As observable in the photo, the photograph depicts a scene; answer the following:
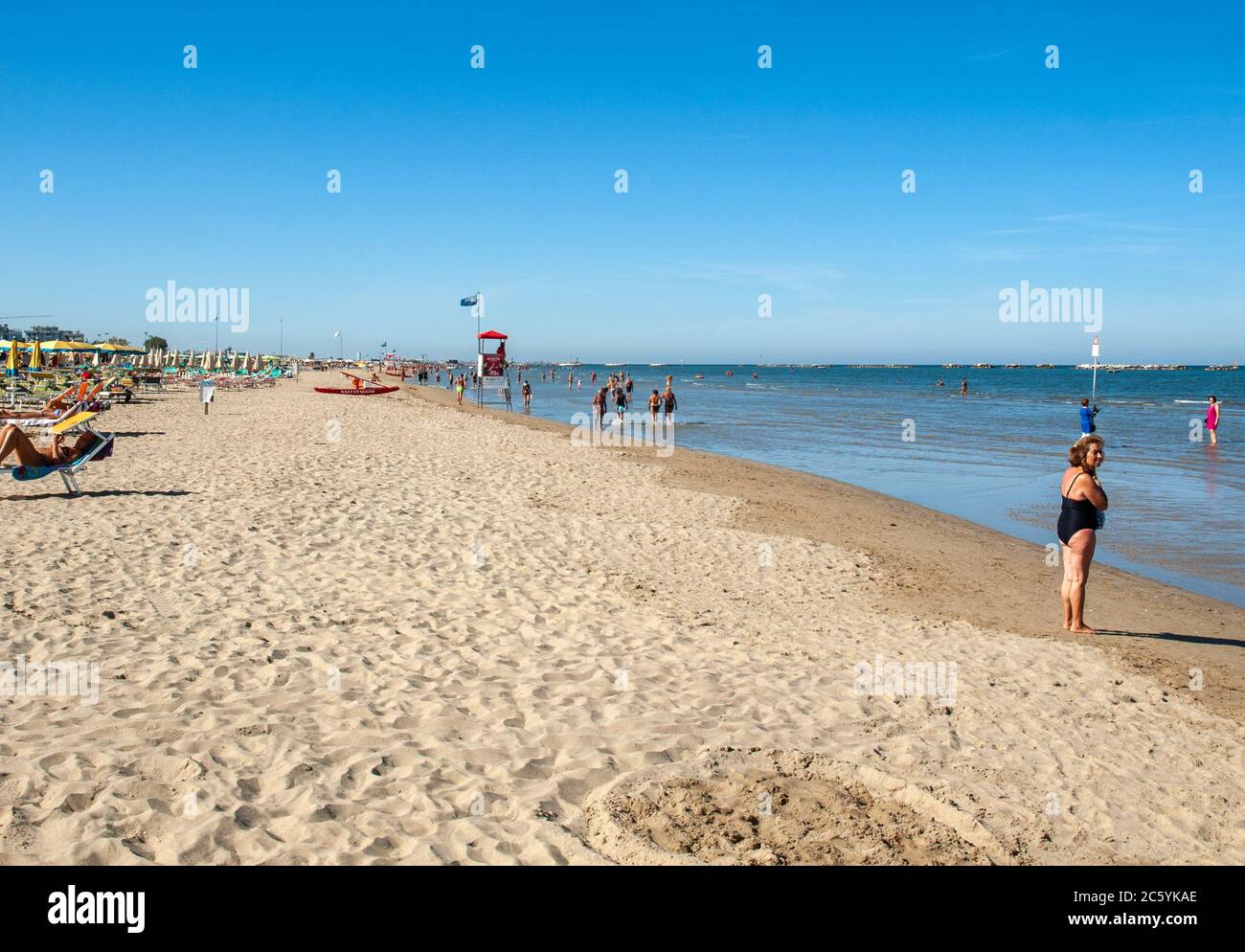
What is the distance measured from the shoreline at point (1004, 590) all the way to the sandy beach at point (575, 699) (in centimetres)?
7

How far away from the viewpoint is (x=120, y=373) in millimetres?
39812

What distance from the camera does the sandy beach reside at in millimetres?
3646

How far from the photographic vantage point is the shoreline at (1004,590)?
6.77m

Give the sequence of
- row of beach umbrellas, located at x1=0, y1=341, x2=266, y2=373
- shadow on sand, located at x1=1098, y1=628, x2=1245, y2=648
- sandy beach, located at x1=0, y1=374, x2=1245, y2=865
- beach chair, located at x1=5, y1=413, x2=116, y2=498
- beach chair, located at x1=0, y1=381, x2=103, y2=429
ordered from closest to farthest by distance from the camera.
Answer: sandy beach, located at x1=0, y1=374, x2=1245, y2=865, shadow on sand, located at x1=1098, y1=628, x2=1245, y2=648, beach chair, located at x1=5, y1=413, x2=116, y2=498, beach chair, located at x1=0, y1=381, x2=103, y2=429, row of beach umbrellas, located at x1=0, y1=341, x2=266, y2=373

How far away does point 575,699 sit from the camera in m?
5.16

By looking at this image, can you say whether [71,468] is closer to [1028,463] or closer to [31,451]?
[31,451]

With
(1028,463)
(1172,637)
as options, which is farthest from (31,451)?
(1028,463)

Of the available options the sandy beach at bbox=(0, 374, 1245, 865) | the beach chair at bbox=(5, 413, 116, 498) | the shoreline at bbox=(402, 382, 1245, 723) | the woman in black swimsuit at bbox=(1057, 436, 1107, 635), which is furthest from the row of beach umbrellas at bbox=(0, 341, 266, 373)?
the woman in black swimsuit at bbox=(1057, 436, 1107, 635)

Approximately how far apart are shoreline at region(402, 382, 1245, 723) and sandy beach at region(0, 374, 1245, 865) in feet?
0.21

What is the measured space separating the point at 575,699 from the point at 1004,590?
237 inches

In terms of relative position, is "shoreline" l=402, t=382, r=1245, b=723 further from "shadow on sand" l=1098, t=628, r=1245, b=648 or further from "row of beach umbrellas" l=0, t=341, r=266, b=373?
"row of beach umbrellas" l=0, t=341, r=266, b=373
